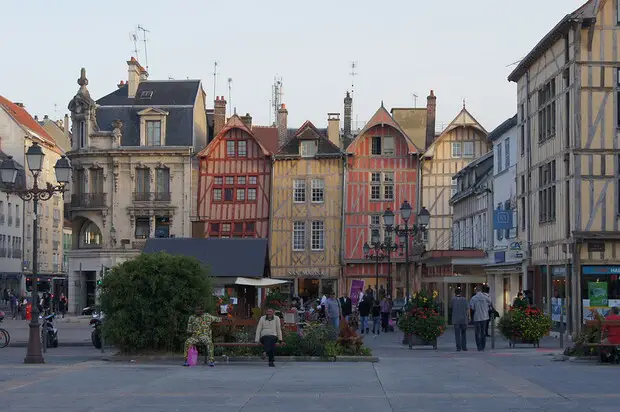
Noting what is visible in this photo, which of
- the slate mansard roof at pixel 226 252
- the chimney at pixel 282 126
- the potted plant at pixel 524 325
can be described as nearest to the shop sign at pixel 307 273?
the chimney at pixel 282 126

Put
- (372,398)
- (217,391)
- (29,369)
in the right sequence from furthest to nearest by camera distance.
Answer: (29,369)
(217,391)
(372,398)

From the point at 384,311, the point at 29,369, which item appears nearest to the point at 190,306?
the point at 29,369

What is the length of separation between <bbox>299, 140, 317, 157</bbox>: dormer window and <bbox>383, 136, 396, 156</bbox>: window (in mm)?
4012

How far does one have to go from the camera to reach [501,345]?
3303 cm

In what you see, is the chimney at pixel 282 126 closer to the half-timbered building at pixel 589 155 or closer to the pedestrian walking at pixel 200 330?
the half-timbered building at pixel 589 155

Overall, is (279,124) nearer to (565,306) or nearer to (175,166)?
(175,166)

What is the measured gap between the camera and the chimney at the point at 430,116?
70938mm

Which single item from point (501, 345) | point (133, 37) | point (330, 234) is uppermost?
point (133, 37)

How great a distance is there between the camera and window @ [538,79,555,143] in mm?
39094

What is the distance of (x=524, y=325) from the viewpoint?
3017cm

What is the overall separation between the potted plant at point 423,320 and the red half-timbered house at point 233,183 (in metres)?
37.5

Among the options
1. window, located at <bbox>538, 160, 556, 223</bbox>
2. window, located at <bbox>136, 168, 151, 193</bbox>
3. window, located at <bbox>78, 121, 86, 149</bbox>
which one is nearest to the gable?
window, located at <bbox>136, 168, 151, 193</bbox>

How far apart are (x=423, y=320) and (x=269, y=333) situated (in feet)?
26.6

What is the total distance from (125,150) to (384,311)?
28.9m
